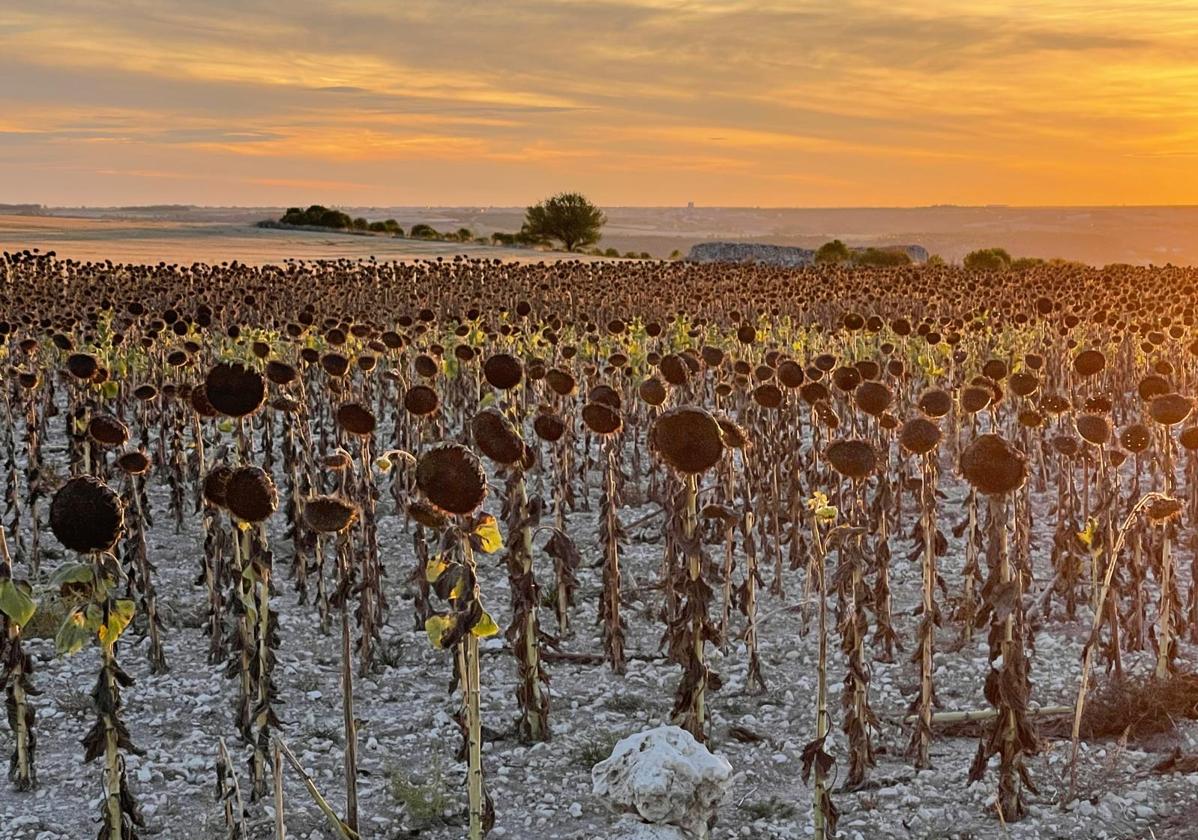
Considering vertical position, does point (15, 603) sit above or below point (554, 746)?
above

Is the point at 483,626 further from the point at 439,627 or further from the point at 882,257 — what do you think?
the point at 882,257

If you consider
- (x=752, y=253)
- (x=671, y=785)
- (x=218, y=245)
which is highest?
(x=752, y=253)

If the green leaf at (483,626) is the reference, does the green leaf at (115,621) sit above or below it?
below

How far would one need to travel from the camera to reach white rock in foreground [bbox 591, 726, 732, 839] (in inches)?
192

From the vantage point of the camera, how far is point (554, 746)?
26.2 ft

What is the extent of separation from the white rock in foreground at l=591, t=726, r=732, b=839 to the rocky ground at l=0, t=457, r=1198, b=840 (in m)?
1.98

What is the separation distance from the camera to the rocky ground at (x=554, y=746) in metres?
6.92

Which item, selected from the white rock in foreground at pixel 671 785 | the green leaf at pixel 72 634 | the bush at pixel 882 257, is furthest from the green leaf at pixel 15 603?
the bush at pixel 882 257

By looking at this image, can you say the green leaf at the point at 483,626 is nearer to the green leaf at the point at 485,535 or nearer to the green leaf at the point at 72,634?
the green leaf at the point at 485,535

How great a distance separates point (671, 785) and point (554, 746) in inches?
127

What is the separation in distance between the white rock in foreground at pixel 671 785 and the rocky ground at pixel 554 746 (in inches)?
78.1

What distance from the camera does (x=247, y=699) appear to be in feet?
24.3

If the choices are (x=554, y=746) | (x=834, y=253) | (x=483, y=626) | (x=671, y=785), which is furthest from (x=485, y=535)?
(x=834, y=253)

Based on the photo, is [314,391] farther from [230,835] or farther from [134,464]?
[230,835]
